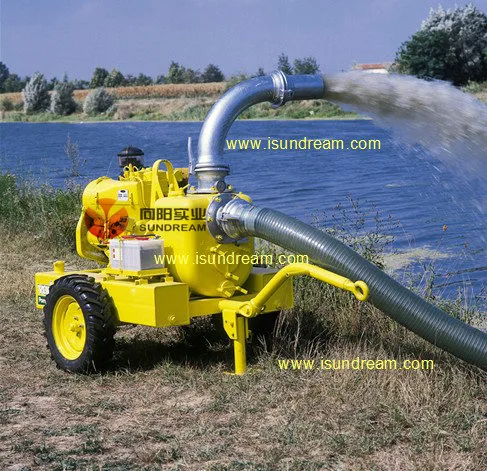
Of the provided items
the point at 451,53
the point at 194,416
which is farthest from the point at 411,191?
the point at 451,53

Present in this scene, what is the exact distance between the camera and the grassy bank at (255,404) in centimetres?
445

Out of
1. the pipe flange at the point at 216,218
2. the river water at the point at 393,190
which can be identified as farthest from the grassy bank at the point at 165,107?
the pipe flange at the point at 216,218

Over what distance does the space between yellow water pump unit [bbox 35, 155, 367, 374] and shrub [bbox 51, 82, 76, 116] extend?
47638 millimetres

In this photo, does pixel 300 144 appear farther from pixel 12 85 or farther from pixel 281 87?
pixel 12 85

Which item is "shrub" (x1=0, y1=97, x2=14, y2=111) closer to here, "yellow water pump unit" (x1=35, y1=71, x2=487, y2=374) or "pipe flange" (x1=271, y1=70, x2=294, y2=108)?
"yellow water pump unit" (x1=35, y1=71, x2=487, y2=374)

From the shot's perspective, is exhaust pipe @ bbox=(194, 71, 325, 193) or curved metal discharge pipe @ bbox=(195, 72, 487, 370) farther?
exhaust pipe @ bbox=(194, 71, 325, 193)

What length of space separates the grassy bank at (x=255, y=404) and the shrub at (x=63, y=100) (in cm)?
4703

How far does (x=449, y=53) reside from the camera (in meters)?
30.5

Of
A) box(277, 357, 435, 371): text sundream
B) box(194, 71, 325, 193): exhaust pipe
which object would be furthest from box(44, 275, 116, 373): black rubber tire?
box(277, 357, 435, 371): text sundream

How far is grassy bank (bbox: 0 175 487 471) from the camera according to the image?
4449 millimetres

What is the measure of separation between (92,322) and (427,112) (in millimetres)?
2537

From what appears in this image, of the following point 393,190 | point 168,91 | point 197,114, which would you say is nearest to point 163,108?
point 168,91

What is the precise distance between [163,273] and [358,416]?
1.79 meters

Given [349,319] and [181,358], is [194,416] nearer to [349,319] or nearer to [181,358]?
[181,358]
